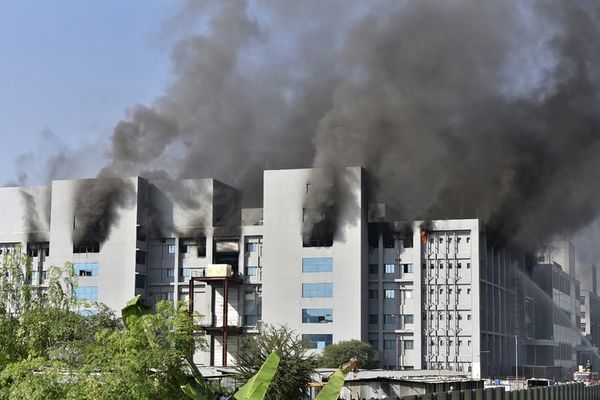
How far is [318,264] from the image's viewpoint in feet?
420

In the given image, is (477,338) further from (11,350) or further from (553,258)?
(11,350)

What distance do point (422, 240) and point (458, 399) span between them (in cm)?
9943

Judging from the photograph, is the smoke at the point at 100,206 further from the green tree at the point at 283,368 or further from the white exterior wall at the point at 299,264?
the green tree at the point at 283,368

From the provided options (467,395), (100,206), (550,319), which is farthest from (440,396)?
→ (550,319)

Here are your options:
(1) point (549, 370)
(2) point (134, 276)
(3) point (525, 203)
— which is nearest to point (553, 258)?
(1) point (549, 370)

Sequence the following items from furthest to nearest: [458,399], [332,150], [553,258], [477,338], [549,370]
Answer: [553,258], [549,370], [332,150], [477,338], [458,399]

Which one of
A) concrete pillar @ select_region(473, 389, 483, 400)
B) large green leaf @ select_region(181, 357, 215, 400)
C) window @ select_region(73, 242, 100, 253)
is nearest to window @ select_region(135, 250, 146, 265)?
window @ select_region(73, 242, 100, 253)

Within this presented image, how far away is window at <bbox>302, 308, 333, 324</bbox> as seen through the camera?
126 metres

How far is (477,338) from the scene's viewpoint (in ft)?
412

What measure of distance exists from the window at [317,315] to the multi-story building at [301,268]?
0.12m

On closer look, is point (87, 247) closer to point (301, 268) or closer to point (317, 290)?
point (301, 268)

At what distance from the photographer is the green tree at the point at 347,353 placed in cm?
11425

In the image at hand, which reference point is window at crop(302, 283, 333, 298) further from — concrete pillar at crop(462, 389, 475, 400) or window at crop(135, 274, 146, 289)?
concrete pillar at crop(462, 389, 475, 400)

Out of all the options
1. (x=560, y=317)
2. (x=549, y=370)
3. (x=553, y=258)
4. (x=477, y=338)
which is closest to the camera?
(x=477, y=338)
